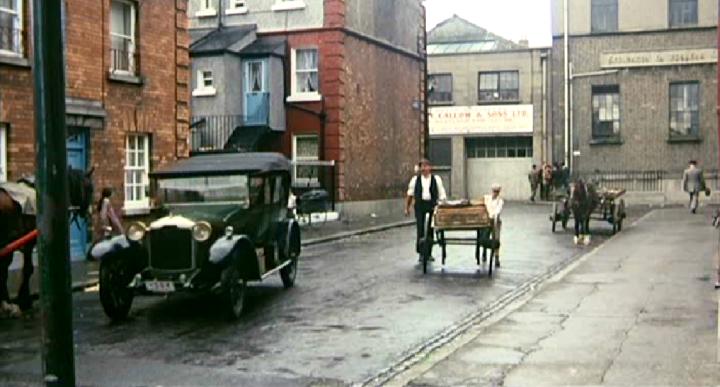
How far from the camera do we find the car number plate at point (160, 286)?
36.5 ft

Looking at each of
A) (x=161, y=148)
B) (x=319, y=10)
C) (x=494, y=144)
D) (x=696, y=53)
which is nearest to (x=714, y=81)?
(x=696, y=53)

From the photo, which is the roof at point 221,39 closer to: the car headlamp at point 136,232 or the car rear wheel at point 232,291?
the car headlamp at point 136,232

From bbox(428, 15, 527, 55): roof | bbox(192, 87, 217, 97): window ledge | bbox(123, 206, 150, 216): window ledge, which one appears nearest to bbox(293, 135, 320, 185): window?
bbox(192, 87, 217, 97): window ledge

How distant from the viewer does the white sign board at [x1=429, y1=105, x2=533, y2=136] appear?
48312 mm

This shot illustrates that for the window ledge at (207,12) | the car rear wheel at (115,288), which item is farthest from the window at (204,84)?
the car rear wheel at (115,288)

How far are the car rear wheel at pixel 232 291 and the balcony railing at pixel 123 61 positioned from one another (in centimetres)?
968

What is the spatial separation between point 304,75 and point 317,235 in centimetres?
939

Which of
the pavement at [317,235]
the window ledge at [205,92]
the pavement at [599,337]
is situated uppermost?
the window ledge at [205,92]

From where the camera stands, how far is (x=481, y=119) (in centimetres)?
4912

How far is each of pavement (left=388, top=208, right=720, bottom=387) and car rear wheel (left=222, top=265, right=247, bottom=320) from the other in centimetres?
281

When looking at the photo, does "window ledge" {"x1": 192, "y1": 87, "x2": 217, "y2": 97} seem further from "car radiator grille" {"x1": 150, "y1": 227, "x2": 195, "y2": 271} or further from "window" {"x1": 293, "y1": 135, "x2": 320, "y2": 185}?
"car radiator grille" {"x1": 150, "y1": 227, "x2": 195, "y2": 271}

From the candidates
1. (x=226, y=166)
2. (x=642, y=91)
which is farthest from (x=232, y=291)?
(x=642, y=91)

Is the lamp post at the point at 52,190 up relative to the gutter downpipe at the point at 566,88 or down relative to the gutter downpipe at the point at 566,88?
down

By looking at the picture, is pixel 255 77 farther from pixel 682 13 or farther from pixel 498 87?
pixel 682 13
